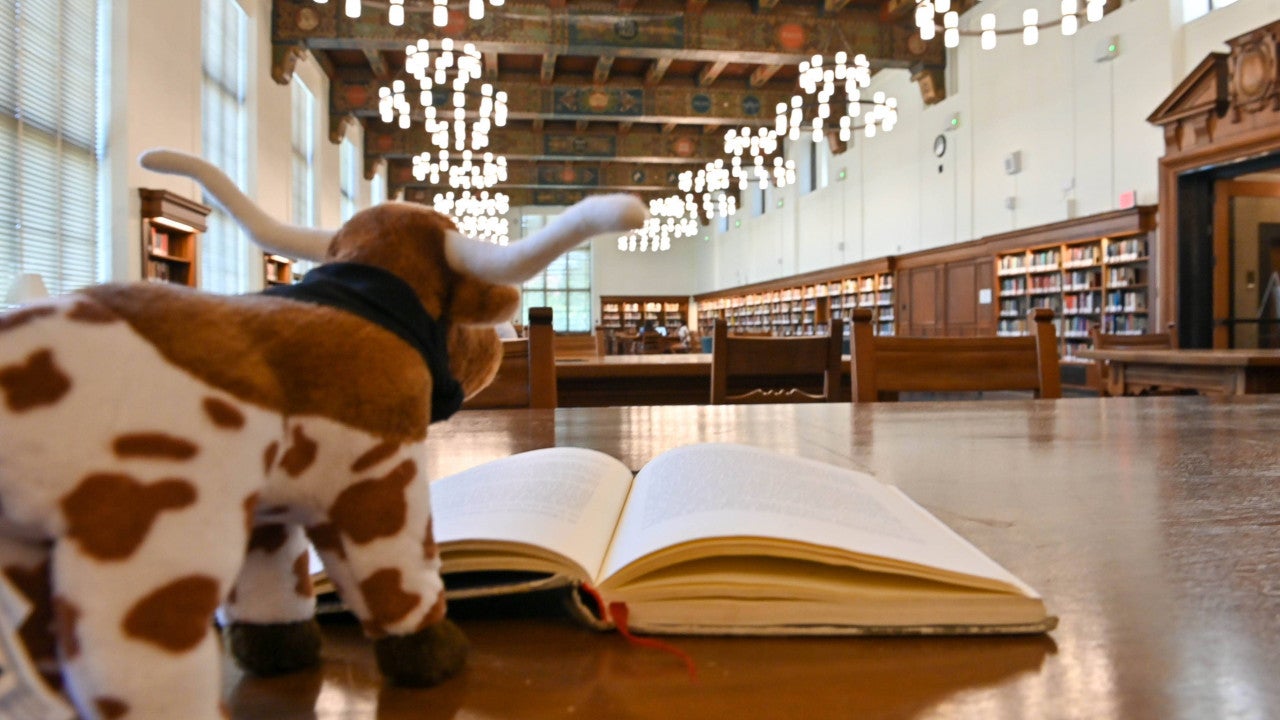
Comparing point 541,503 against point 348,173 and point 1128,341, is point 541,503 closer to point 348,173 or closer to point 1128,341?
point 1128,341

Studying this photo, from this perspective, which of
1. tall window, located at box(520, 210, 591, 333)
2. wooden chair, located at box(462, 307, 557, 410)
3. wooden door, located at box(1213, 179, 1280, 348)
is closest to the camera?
wooden chair, located at box(462, 307, 557, 410)

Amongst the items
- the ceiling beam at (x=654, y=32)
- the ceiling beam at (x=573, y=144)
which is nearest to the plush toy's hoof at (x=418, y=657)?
the ceiling beam at (x=654, y=32)

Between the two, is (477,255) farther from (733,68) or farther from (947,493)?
(733,68)

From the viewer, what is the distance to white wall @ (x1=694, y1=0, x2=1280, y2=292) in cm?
831

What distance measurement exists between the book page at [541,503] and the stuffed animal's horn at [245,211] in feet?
0.71

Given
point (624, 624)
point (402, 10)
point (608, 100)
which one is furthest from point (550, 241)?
point (608, 100)

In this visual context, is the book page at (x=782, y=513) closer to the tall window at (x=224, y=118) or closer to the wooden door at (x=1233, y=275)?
the tall window at (x=224, y=118)

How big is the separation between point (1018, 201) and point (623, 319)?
15761 millimetres

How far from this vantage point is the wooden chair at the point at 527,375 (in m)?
2.22

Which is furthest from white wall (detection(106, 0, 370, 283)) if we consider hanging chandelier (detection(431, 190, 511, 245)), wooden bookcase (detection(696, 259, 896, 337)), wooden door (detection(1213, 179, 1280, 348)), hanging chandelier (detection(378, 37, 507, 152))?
wooden door (detection(1213, 179, 1280, 348))

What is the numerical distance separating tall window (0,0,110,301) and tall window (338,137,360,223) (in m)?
8.54

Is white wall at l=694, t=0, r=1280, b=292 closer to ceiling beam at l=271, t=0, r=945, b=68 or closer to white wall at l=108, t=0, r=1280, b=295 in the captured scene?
white wall at l=108, t=0, r=1280, b=295

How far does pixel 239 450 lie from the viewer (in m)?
0.34

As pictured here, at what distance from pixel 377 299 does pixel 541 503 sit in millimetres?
323
